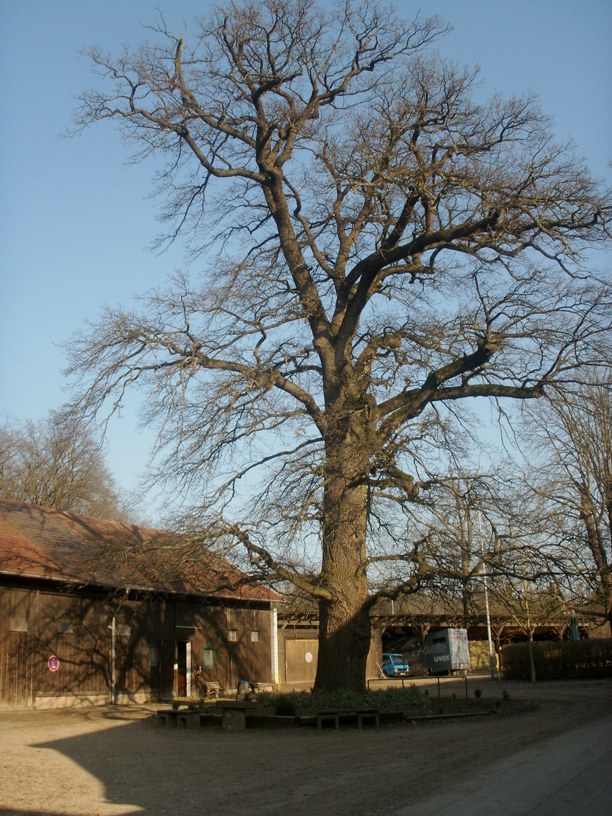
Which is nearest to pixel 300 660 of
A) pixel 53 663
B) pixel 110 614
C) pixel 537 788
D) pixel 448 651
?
pixel 448 651

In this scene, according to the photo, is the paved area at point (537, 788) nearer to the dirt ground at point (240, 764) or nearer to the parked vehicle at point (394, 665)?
the dirt ground at point (240, 764)

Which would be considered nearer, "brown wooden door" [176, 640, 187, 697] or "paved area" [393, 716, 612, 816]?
"paved area" [393, 716, 612, 816]

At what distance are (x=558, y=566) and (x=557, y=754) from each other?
16.9ft

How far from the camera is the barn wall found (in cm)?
2166

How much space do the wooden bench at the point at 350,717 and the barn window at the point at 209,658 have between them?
12497mm

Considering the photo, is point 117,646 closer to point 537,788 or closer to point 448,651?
point 537,788

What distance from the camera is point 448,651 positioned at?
154 feet

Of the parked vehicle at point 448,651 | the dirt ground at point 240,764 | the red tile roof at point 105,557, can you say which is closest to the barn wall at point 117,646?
the red tile roof at point 105,557

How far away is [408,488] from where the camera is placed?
57.0ft

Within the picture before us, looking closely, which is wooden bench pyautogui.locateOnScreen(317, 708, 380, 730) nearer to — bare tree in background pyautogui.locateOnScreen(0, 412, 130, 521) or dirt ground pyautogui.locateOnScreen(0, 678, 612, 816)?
dirt ground pyautogui.locateOnScreen(0, 678, 612, 816)

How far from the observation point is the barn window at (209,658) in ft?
94.4

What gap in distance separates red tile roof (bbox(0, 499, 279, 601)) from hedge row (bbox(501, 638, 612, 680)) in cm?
1419

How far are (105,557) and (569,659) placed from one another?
89.0 ft

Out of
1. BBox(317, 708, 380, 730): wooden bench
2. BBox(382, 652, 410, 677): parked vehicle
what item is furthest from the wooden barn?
BBox(382, 652, 410, 677): parked vehicle
